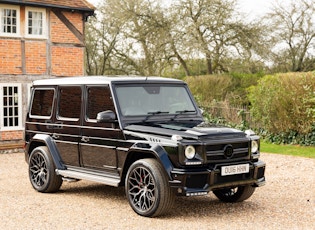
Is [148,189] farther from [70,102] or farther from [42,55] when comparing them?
[42,55]

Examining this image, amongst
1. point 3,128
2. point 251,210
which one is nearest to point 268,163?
point 251,210

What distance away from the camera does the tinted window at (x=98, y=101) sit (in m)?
8.17

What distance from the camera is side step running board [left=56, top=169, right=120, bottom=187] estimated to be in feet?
25.8

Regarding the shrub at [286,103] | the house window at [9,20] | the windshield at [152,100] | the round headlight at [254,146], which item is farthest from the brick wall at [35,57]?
the round headlight at [254,146]

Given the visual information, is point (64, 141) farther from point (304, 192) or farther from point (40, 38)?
point (40, 38)

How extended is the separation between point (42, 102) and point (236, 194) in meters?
3.81

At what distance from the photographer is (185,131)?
289 inches

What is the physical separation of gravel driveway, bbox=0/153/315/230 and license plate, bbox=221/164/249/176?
0.62 metres

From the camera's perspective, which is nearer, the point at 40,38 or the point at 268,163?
the point at 268,163

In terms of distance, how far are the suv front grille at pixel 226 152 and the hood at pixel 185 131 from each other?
13cm

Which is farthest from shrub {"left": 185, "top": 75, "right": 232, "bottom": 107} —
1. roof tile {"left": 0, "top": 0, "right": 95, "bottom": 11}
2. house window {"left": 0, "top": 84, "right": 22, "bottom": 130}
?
house window {"left": 0, "top": 84, "right": 22, "bottom": 130}

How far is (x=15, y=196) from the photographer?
29.5 feet

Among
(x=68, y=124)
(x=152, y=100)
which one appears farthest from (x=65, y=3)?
(x=152, y=100)

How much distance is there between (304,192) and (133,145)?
146 inches
